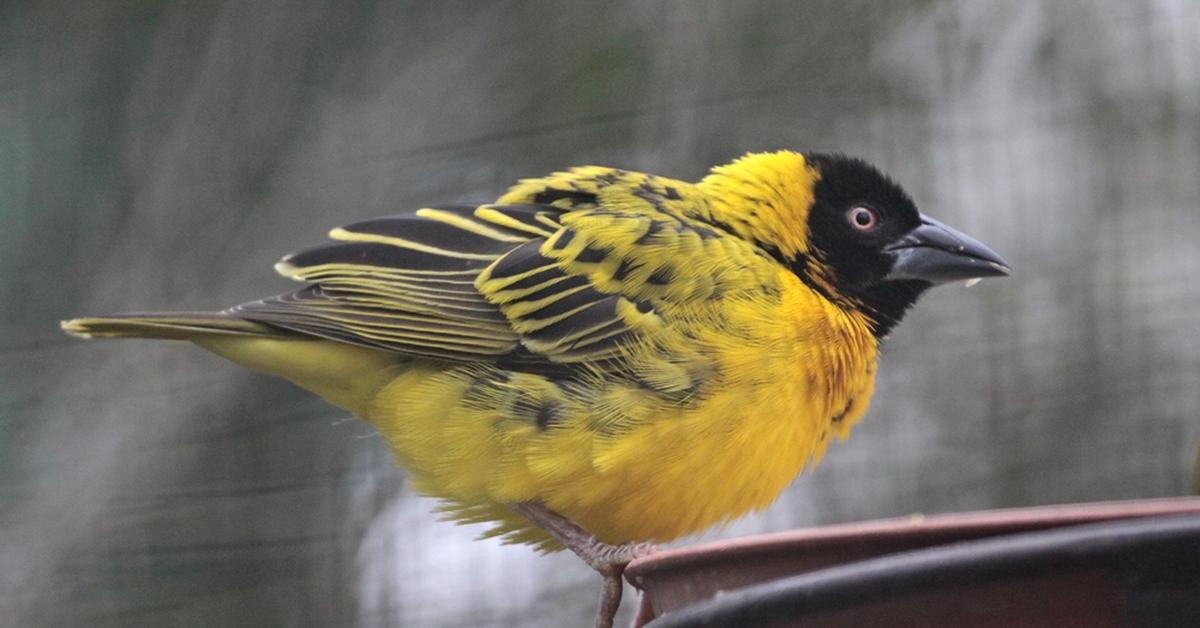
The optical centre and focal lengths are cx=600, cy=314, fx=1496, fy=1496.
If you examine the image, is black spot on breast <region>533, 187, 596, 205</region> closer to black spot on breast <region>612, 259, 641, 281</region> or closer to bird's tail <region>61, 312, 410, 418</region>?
black spot on breast <region>612, 259, 641, 281</region>

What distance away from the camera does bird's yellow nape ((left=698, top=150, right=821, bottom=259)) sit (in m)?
3.11

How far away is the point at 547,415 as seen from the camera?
274cm

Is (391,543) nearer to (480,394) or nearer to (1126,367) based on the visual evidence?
(480,394)

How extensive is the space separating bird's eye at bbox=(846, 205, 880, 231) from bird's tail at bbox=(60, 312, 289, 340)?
1.23 meters

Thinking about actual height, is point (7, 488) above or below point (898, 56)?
below

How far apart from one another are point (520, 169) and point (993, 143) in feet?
4.99

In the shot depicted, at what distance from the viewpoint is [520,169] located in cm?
465

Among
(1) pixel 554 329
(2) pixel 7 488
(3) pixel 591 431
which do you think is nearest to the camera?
(3) pixel 591 431

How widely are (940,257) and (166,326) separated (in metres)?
1.55

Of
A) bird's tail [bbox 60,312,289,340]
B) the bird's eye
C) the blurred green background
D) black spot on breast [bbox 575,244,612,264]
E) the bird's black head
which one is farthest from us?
the blurred green background

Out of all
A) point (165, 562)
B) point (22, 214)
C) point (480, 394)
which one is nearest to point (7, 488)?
point (165, 562)

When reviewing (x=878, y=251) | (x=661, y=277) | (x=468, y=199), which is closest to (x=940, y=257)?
(x=878, y=251)

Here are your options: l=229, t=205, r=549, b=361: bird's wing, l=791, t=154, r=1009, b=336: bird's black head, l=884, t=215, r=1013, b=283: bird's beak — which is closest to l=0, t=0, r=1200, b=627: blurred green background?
l=229, t=205, r=549, b=361: bird's wing

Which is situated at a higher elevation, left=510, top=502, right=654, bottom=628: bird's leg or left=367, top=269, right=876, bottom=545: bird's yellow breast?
left=367, top=269, right=876, bottom=545: bird's yellow breast
